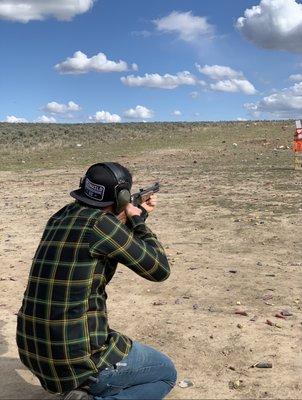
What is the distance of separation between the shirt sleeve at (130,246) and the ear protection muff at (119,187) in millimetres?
110

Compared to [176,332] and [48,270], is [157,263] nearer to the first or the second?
[48,270]

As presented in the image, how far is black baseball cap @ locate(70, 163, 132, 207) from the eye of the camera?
3199 mm

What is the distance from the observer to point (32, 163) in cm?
2303

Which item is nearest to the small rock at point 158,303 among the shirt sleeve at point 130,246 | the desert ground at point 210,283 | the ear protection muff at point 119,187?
the desert ground at point 210,283

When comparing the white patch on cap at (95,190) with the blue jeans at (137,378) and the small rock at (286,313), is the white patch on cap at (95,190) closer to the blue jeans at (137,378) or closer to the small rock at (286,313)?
the blue jeans at (137,378)

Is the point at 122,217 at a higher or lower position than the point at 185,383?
higher

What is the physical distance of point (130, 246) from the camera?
3178 mm

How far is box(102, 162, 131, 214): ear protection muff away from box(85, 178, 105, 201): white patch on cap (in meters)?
0.09

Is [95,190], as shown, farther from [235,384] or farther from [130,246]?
[235,384]

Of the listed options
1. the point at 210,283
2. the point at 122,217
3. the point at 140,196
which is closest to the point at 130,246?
the point at 122,217

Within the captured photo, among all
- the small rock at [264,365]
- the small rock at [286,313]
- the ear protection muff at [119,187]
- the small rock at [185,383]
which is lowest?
the small rock at [264,365]

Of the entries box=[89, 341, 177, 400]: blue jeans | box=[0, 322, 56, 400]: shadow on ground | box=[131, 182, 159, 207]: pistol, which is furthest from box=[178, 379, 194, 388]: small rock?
box=[131, 182, 159, 207]: pistol

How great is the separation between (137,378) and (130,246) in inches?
33.4

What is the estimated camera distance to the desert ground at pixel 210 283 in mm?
4512
